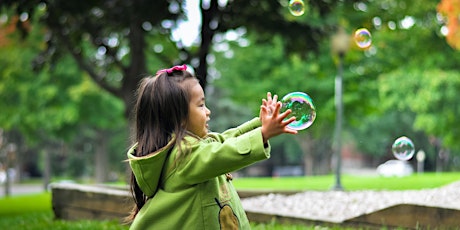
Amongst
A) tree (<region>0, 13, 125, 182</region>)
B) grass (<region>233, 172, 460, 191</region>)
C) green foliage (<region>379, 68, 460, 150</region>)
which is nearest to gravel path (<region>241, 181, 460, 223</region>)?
grass (<region>233, 172, 460, 191</region>)

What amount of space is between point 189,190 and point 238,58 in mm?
18546

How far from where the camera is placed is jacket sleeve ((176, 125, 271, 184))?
91.5 inches

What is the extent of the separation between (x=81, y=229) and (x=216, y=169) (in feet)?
11.8

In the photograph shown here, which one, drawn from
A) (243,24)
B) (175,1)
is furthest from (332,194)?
(175,1)

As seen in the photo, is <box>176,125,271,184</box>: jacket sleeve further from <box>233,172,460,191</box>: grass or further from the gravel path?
<box>233,172,460,191</box>: grass

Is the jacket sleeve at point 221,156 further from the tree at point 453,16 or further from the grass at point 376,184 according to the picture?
the tree at point 453,16

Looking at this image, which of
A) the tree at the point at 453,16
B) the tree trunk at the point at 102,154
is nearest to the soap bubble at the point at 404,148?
the tree at the point at 453,16

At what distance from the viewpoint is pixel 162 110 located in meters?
2.64

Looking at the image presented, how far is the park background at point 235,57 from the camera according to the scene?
891cm

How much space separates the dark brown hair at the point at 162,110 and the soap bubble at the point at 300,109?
1.91 feet

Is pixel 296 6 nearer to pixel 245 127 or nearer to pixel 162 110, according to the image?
pixel 245 127

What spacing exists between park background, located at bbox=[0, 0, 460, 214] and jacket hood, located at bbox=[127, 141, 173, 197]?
380 centimetres

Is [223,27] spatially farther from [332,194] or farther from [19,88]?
[19,88]

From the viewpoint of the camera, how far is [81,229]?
5621 millimetres
